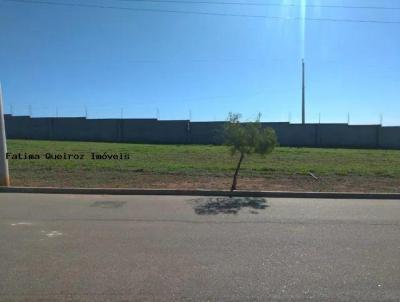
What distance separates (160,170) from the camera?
678 inches

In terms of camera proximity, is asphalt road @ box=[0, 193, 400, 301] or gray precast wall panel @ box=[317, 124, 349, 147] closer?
asphalt road @ box=[0, 193, 400, 301]

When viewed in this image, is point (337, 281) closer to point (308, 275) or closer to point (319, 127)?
point (308, 275)

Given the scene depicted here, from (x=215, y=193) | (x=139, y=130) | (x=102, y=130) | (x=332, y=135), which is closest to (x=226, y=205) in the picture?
(x=215, y=193)

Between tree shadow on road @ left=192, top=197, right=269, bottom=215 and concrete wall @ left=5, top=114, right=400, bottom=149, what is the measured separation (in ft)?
107

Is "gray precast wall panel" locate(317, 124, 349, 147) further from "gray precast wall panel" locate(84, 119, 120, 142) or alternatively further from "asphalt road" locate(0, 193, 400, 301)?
"asphalt road" locate(0, 193, 400, 301)

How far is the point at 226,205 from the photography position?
35.5ft

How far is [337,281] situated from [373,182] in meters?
10.3

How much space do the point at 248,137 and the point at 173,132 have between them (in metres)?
34.7

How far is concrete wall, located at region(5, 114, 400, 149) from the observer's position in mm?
45531

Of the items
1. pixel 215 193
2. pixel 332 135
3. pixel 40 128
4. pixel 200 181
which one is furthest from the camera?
pixel 40 128

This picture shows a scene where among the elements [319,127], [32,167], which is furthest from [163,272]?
[319,127]

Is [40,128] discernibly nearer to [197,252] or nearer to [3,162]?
[3,162]

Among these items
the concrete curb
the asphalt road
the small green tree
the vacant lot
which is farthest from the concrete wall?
the asphalt road

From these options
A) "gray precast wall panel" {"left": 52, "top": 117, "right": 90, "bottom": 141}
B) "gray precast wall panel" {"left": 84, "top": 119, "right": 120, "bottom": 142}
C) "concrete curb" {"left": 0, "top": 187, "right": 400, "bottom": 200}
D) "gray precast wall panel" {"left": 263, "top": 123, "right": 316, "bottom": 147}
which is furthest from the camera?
"gray precast wall panel" {"left": 52, "top": 117, "right": 90, "bottom": 141}
